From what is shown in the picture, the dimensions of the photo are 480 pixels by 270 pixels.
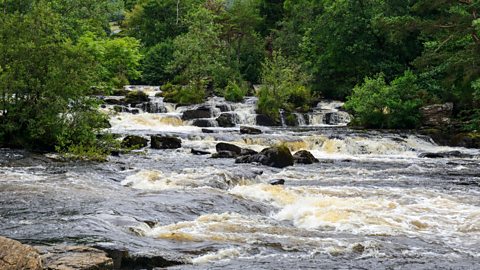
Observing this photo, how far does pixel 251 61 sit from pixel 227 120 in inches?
790

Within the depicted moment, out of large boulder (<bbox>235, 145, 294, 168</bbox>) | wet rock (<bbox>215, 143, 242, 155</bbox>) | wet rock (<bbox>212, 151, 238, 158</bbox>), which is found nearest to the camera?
large boulder (<bbox>235, 145, 294, 168</bbox>)

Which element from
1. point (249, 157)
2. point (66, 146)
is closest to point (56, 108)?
point (66, 146)

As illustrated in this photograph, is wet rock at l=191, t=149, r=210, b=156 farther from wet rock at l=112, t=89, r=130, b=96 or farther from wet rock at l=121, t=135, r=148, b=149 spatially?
wet rock at l=112, t=89, r=130, b=96

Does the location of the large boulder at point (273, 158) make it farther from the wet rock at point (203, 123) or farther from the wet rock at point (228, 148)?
the wet rock at point (203, 123)

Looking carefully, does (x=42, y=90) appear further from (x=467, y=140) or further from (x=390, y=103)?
(x=467, y=140)

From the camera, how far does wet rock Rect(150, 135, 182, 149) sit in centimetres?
2533

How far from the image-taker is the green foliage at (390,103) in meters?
32.7

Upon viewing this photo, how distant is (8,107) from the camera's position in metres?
21.1

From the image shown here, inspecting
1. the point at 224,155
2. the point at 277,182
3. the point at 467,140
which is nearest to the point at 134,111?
the point at 224,155

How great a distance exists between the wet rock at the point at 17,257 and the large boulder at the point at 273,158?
1399 centimetres

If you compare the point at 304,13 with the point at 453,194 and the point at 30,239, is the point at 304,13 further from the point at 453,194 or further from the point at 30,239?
the point at 30,239

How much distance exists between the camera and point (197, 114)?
3553cm

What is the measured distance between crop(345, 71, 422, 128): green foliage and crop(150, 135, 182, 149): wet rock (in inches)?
512

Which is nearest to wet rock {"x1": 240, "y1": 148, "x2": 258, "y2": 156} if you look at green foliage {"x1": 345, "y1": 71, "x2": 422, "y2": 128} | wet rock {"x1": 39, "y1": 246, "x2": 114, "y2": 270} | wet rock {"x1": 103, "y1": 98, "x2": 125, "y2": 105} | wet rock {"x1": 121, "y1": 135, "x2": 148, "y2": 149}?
wet rock {"x1": 121, "y1": 135, "x2": 148, "y2": 149}
